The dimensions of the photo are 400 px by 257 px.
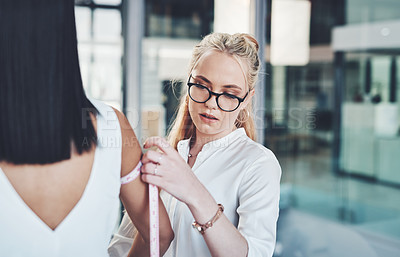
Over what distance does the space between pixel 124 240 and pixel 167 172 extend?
19.5 inches

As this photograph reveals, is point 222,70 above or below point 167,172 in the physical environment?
above

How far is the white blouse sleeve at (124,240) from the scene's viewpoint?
1351 mm

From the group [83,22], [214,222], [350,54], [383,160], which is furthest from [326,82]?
[214,222]

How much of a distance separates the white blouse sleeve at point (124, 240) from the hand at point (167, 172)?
0.43 m

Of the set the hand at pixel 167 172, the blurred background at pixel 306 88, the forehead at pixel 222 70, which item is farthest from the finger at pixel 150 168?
the blurred background at pixel 306 88

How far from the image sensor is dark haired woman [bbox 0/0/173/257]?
0.75 m

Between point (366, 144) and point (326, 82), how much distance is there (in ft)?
4.12

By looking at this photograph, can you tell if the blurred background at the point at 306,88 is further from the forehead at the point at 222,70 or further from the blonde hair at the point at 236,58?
the forehead at the point at 222,70

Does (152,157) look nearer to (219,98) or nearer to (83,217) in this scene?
(83,217)

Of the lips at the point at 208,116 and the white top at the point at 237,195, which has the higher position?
the lips at the point at 208,116

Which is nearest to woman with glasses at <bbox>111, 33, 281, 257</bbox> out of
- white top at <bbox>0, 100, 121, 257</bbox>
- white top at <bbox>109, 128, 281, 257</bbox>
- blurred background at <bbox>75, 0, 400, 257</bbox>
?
Answer: white top at <bbox>109, 128, 281, 257</bbox>

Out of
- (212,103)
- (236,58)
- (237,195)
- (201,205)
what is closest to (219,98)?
(212,103)

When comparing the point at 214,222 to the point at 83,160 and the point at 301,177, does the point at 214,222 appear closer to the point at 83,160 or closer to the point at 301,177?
the point at 83,160

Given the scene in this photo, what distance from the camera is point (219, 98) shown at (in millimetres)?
1309
